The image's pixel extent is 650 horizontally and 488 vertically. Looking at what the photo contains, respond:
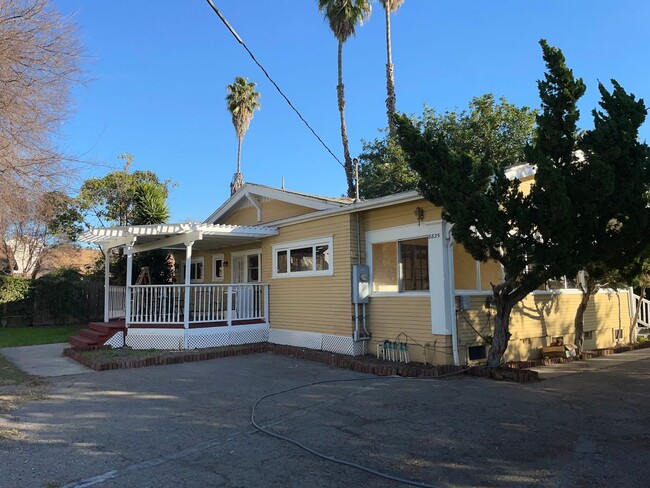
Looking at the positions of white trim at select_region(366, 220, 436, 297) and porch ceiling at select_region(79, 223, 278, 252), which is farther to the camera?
porch ceiling at select_region(79, 223, 278, 252)

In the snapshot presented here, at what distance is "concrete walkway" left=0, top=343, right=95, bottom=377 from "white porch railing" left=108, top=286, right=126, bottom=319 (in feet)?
6.70

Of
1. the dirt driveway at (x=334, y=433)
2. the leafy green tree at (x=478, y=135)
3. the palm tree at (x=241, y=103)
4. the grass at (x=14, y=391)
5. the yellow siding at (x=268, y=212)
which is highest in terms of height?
the palm tree at (x=241, y=103)

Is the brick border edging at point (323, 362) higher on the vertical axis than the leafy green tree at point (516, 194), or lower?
lower

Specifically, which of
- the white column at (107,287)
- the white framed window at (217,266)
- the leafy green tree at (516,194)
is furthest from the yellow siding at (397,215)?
the white column at (107,287)

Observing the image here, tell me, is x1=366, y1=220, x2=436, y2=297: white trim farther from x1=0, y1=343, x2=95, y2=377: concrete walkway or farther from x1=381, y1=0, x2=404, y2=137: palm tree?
x1=381, y1=0, x2=404, y2=137: palm tree

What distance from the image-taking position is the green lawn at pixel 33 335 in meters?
13.7

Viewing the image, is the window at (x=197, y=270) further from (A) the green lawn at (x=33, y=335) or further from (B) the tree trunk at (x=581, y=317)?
(B) the tree trunk at (x=581, y=317)

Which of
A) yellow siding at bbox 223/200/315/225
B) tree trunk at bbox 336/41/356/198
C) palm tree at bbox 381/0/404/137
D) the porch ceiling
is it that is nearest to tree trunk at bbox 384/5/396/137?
palm tree at bbox 381/0/404/137

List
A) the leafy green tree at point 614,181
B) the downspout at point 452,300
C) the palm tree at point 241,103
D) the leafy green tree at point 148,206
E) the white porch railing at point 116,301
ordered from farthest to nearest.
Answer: the palm tree at point 241,103 → the leafy green tree at point 148,206 → the white porch railing at point 116,301 → the downspout at point 452,300 → the leafy green tree at point 614,181

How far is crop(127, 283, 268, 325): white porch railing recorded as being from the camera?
11977 millimetres

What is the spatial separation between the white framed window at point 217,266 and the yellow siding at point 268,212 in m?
1.23

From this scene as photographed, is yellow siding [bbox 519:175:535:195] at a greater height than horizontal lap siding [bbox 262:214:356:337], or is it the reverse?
yellow siding [bbox 519:175:535:195]

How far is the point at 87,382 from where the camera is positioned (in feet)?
26.9

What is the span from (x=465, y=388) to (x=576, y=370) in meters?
3.34
